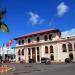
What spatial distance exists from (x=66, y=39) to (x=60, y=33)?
22.0 feet

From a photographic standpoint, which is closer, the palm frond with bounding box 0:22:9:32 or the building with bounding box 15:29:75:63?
the palm frond with bounding box 0:22:9:32

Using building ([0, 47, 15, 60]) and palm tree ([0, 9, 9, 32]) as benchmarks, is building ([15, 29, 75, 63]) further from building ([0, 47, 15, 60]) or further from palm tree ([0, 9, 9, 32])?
palm tree ([0, 9, 9, 32])

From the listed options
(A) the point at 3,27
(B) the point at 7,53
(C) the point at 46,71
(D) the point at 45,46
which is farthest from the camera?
(B) the point at 7,53

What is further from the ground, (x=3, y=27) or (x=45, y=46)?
(x=45, y=46)

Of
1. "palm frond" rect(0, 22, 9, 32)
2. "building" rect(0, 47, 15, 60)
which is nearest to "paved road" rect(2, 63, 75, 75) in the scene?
"palm frond" rect(0, 22, 9, 32)

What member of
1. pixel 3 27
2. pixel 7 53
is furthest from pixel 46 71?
pixel 7 53

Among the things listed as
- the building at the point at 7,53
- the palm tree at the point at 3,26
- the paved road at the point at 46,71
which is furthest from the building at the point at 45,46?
the palm tree at the point at 3,26

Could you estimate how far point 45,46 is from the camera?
8425 cm

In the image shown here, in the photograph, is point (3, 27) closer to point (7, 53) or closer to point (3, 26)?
point (3, 26)

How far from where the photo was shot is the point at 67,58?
72.9 meters

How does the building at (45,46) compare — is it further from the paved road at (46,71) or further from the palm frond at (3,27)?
the palm frond at (3,27)

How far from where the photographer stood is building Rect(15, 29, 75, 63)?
7712cm

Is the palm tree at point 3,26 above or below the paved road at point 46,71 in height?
above

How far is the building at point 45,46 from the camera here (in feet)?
253
